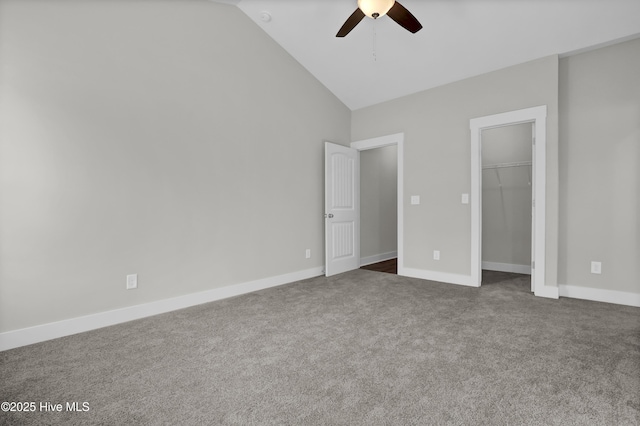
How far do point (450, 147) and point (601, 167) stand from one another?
1.59 meters

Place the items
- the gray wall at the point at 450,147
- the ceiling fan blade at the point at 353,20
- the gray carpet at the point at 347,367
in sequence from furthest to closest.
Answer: the gray wall at the point at 450,147, the ceiling fan blade at the point at 353,20, the gray carpet at the point at 347,367

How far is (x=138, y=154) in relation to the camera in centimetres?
295

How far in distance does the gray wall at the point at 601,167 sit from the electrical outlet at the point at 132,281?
4.63 m

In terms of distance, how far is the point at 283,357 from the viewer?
2.12 meters

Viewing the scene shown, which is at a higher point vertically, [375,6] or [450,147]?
[375,6]

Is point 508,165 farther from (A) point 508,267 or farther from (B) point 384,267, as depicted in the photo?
(B) point 384,267

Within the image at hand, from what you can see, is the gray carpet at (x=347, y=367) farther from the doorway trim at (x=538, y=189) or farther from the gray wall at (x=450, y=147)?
the gray wall at (x=450, y=147)

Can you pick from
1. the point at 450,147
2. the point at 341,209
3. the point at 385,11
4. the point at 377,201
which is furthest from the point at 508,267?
the point at 385,11

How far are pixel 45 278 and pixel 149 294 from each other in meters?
0.81

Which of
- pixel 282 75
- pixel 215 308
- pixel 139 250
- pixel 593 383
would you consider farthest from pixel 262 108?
pixel 593 383

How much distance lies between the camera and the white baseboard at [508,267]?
4.72m

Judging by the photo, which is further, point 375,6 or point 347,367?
point 375,6

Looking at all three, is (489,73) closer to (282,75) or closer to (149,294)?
(282,75)

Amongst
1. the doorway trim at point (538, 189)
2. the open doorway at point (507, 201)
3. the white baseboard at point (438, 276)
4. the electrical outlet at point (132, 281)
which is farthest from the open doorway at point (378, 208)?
the electrical outlet at point (132, 281)
